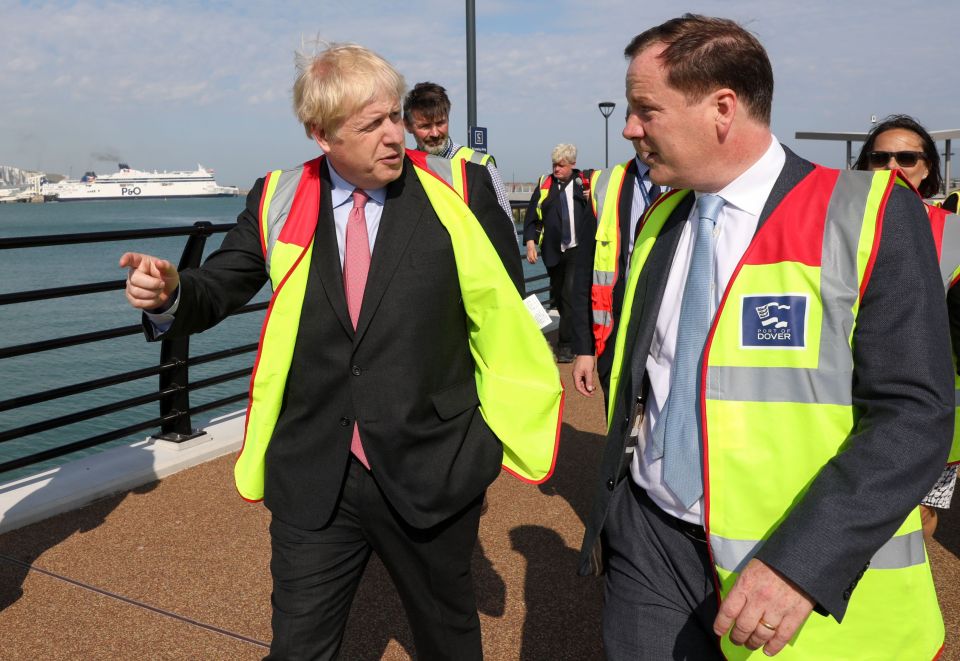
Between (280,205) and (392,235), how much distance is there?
33 centimetres

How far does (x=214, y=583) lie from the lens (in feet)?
12.6

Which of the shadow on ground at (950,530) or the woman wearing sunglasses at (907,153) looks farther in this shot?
the shadow on ground at (950,530)

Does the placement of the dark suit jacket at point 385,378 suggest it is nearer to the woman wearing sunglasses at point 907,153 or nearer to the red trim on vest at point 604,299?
the red trim on vest at point 604,299

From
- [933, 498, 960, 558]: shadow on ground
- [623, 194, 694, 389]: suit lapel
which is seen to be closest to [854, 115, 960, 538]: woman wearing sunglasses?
[933, 498, 960, 558]: shadow on ground

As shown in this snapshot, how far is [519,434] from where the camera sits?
2.42m

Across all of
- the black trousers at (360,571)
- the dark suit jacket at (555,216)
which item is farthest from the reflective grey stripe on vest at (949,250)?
the dark suit jacket at (555,216)

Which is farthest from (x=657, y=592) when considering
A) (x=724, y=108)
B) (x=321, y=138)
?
(x=321, y=138)

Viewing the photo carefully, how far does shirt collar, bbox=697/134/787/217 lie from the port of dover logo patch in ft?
0.75

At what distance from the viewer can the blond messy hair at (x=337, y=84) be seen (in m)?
2.28

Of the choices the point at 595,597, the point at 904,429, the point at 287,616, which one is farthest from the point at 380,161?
the point at 595,597

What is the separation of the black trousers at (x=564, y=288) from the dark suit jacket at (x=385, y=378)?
A: 6.28 metres

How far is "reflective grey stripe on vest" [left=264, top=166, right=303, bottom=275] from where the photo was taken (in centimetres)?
237

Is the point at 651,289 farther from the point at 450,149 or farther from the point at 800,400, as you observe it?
the point at 450,149

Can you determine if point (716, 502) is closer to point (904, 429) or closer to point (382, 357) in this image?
point (904, 429)
